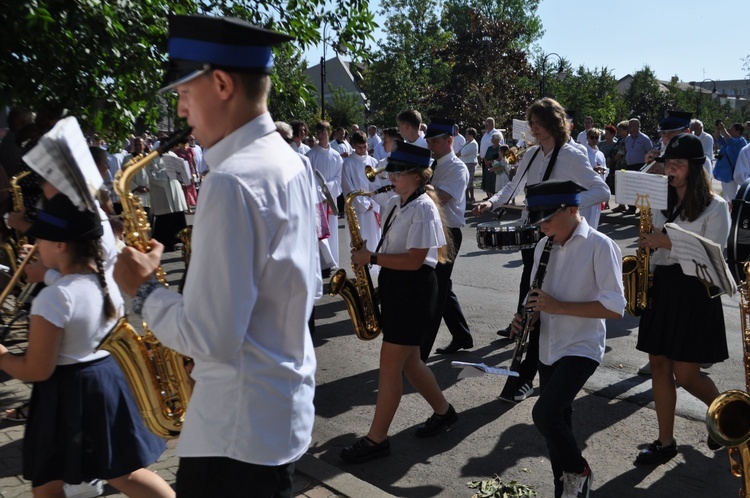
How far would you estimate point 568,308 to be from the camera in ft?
13.6

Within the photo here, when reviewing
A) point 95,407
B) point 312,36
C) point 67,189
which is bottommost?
point 95,407

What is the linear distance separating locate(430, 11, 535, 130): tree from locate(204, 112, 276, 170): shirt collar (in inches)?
1248

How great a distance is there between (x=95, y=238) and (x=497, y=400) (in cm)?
382

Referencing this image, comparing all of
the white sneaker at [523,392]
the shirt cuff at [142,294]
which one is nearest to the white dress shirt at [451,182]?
the white sneaker at [523,392]

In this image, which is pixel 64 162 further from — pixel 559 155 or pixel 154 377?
pixel 559 155

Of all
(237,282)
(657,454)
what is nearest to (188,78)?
(237,282)

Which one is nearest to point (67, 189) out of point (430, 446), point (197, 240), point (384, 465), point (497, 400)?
point (197, 240)

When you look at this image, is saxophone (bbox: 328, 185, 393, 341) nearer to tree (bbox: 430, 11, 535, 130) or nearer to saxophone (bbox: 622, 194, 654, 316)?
saxophone (bbox: 622, 194, 654, 316)

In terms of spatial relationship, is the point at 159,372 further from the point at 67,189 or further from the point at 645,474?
the point at 645,474

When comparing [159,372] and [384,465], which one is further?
[384,465]

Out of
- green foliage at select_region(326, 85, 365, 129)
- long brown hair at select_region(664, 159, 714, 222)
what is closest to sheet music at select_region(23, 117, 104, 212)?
long brown hair at select_region(664, 159, 714, 222)

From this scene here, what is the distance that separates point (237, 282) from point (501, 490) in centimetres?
303

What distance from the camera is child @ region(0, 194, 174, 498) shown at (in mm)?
3193

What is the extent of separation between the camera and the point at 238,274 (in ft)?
6.63
